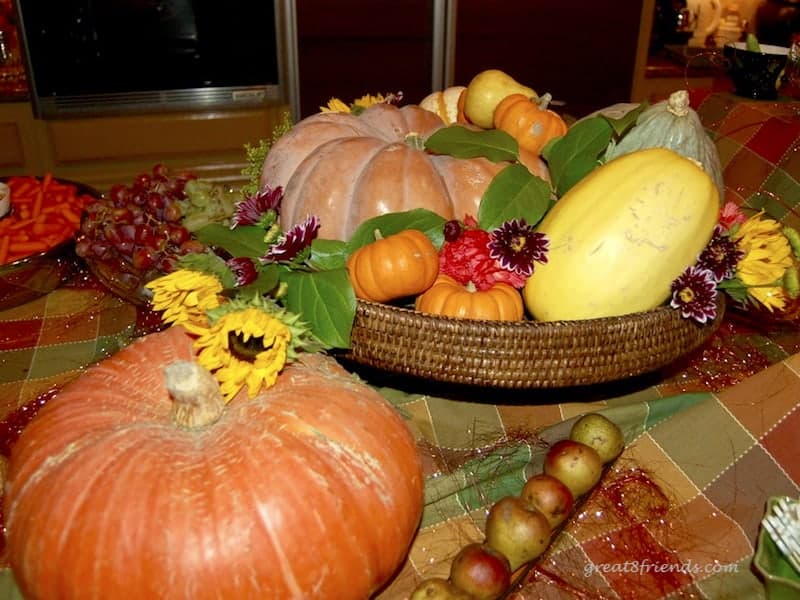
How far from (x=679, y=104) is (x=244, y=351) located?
26.2 inches

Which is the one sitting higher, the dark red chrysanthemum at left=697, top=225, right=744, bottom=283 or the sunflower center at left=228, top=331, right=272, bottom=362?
the dark red chrysanthemum at left=697, top=225, right=744, bottom=283

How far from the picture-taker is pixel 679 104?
0.92 metres

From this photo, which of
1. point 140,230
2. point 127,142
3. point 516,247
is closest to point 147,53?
point 127,142

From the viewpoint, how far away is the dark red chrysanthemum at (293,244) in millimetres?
808

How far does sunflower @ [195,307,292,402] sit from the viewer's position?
2.14ft

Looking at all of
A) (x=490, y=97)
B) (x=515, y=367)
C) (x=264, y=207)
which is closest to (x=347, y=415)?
(x=515, y=367)

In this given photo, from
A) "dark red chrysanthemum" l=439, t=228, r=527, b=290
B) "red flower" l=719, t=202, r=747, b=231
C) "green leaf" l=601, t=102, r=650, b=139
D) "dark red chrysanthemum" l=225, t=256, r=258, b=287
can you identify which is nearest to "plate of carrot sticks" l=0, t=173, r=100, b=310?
"dark red chrysanthemum" l=225, t=256, r=258, b=287

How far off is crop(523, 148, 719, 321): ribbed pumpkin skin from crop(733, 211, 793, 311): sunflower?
0.06 meters

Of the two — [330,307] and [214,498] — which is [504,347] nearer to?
[330,307]

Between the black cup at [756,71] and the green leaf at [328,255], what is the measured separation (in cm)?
129

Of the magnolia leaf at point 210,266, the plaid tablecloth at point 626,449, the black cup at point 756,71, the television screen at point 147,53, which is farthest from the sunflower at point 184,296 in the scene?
the television screen at point 147,53

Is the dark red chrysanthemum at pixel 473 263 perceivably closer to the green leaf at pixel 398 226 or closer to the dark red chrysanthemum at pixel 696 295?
the green leaf at pixel 398 226

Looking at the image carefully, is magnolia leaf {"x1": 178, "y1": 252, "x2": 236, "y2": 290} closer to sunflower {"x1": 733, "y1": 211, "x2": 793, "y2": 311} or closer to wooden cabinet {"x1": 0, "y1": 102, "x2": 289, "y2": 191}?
sunflower {"x1": 733, "y1": 211, "x2": 793, "y2": 311}

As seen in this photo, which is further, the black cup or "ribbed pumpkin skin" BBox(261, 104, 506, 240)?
the black cup
